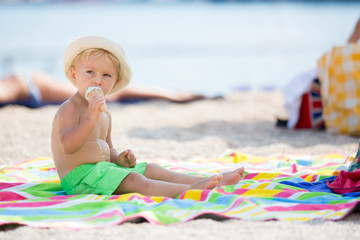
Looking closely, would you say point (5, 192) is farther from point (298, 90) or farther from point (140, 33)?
point (140, 33)

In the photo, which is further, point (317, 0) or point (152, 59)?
point (317, 0)

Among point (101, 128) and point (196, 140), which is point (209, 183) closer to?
point (101, 128)

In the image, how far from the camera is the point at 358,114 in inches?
128

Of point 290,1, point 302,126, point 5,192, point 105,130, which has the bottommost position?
point 302,126

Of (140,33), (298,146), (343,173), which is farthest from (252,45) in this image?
(343,173)

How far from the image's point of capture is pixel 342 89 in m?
3.32

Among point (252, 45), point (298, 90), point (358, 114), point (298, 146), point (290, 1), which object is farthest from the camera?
point (290, 1)

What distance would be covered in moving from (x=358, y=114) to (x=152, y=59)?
6654mm

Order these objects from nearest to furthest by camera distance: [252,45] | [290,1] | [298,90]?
[298,90]
[252,45]
[290,1]

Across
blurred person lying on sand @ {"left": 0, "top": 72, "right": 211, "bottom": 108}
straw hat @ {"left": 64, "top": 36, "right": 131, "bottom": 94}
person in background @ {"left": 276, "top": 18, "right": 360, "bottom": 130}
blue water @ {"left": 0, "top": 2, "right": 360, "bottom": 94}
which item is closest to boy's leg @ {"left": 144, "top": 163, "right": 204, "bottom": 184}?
straw hat @ {"left": 64, "top": 36, "right": 131, "bottom": 94}

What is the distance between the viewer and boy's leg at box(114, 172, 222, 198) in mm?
1796

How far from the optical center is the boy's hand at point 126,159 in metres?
2.02

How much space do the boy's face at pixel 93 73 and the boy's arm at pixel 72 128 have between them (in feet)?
0.35

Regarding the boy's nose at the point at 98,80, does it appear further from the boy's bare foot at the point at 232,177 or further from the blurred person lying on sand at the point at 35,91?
the blurred person lying on sand at the point at 35,91
